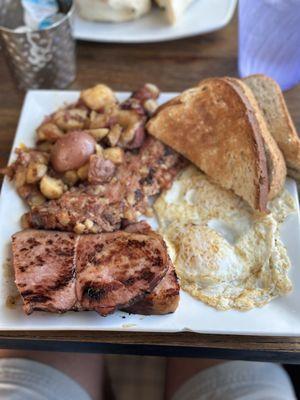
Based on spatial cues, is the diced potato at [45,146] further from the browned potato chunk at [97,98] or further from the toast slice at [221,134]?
the toast slice at [221,134]

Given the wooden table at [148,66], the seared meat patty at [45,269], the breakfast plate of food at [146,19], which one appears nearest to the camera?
the seared meat patty at [45,269]

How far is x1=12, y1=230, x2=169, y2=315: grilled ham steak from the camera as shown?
99 cm

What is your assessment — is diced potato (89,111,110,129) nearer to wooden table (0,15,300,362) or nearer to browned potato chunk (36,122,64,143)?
browned potato chunk (36,122,64,143)

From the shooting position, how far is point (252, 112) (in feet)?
4.04

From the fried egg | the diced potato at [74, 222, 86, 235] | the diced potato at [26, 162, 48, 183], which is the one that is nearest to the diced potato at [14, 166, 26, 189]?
the diced potato at [26, 162, 48, 183]

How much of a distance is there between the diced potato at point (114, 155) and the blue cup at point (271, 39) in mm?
588

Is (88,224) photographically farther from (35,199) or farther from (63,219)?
(35,199)

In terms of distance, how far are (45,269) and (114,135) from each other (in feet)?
1.39

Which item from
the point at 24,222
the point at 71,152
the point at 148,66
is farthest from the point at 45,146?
the point at 148,66

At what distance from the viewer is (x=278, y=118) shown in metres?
1.29

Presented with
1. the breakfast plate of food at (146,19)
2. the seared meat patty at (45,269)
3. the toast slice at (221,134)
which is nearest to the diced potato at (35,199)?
the seared meat patty at (45,269)

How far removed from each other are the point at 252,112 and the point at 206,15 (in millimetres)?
655

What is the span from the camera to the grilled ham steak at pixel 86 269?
0.99m

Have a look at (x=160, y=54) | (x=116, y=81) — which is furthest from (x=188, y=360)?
(x=160, y=54)
